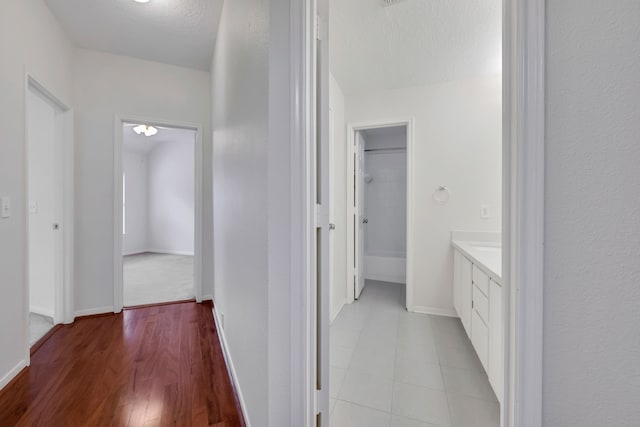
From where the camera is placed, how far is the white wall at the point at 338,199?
104 inches

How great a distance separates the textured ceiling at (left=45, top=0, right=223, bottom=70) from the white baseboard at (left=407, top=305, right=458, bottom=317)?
3.43m

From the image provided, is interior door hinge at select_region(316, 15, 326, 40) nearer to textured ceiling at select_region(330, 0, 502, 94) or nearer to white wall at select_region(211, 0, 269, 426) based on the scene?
white wall at select_region(211, 0, 269, 426)

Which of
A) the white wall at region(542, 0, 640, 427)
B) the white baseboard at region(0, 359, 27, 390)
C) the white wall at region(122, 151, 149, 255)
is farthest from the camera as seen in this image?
the white wall at region(122, 151, 149, 255)

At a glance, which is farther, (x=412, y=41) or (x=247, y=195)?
(x=412, y=41)

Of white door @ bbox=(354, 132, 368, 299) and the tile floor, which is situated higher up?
white door @ bbox=(354, 132, 368, 299)

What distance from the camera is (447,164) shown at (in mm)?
2764

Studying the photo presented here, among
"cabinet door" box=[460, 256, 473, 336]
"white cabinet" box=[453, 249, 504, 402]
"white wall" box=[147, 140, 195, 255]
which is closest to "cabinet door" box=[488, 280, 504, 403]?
"white cabinet" box=[453, 249, 504, 402]

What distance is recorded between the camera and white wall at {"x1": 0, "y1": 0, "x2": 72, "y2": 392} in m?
1.57

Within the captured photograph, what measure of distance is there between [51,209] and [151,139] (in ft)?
13.0

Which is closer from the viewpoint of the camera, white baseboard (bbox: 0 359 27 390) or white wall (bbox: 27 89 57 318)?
white baseboard (bbox: 0 359 27 390)

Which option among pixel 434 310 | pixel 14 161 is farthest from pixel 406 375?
pixel 14 161

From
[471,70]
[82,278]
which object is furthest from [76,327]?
[471,70]

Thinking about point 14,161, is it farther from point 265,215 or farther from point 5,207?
point 265,215

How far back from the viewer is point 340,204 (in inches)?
112
